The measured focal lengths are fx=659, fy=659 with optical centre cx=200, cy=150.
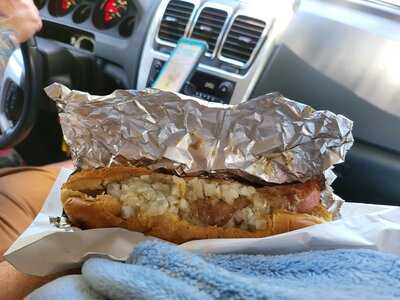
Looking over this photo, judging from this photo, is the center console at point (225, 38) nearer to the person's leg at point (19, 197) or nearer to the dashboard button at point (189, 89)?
the dashboard button at point (189, 89)

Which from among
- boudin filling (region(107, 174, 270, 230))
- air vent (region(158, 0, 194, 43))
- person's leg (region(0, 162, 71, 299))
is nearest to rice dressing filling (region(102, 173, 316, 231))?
boudin filling (region(107, 174, 270, 230))

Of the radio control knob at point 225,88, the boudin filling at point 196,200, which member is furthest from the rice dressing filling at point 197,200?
the radio control knob at point 225,88

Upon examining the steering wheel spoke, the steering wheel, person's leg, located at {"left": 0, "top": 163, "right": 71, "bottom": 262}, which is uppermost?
the steering wheel

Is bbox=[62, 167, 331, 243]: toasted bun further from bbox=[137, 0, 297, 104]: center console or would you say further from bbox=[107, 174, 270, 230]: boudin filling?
bbox=[137, 0, 297, 104]: center console

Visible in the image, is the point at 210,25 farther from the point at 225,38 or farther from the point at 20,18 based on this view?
the point at 20,18

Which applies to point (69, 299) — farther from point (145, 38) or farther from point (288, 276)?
point (145, 38)

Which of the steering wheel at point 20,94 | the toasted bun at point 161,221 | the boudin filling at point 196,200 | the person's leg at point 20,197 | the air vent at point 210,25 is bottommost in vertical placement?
the person's leg at point 20,197
